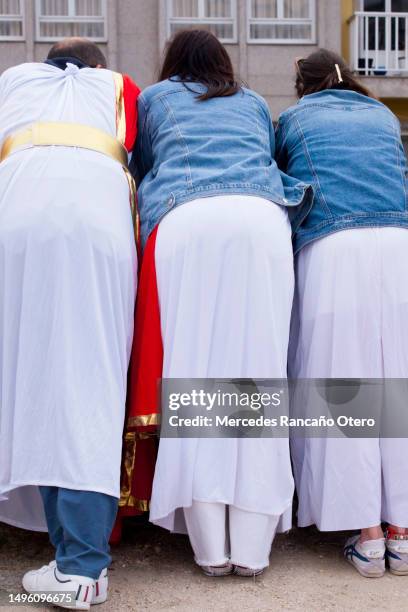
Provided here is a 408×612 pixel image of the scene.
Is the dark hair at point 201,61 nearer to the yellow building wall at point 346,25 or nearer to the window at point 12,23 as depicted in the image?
the window at point 12,23

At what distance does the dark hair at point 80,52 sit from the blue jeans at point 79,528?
1857 millimetres

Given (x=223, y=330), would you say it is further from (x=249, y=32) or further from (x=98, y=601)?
(x=249, y=32)

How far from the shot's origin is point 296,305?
3656mm

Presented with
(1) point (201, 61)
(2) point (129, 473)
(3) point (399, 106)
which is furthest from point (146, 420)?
(3) point (399, 106)

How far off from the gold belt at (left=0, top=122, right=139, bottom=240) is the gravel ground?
1.34m

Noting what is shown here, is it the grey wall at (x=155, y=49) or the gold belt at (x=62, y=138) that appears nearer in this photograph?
the gold belt at (x=62, y=138)

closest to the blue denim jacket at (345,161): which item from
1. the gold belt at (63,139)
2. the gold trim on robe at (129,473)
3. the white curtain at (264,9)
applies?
the gold belt at (63,139)

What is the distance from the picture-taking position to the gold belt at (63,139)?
11.1ft

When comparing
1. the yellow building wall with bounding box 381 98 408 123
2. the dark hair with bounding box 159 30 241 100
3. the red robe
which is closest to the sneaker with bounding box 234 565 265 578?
the red robe

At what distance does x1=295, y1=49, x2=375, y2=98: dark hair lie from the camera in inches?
154

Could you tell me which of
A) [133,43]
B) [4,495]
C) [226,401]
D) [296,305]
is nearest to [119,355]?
[226,401]

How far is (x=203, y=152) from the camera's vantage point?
349cm

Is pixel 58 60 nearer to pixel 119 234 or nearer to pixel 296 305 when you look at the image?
pixel 119 234

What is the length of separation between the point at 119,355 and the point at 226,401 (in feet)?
1.41
